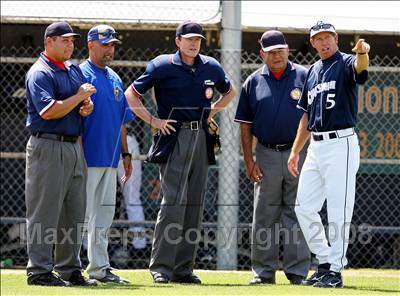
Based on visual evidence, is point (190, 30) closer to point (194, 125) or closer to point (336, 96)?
point (194, 125)

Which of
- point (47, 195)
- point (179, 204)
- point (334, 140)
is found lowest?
point (179, 204)

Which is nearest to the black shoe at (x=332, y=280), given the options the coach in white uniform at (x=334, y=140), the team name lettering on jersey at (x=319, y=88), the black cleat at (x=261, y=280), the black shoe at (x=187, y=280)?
the coach in white uniform at (x=334, y=140)

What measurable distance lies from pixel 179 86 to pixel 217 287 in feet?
5.56

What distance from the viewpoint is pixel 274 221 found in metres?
8.95

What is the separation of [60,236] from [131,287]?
26.8 inches

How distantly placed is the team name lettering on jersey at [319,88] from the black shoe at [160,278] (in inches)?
73.3

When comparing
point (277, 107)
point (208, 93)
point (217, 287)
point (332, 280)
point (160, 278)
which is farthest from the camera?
point (277, 107)

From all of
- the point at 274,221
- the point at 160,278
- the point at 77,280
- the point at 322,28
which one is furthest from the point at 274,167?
the point at 77,280

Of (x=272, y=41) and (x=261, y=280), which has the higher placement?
(x=272, y=41)

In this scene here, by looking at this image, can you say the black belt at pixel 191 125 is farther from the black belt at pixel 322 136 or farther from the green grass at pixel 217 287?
the green grass at pixel 217 287

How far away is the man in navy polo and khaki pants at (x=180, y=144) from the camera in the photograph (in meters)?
8.62

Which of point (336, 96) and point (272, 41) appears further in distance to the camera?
point (272, 41)

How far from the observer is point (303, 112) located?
28.9 ft

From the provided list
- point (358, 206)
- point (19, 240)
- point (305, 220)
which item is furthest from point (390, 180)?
point (19, 240)
